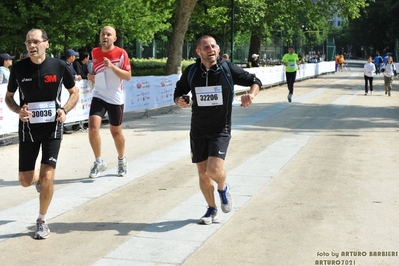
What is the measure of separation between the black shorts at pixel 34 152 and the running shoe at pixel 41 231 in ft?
1.75

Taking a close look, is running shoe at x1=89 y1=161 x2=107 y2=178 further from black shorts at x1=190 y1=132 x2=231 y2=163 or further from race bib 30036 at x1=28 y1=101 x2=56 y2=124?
race bib 30036 at x1=28 y1=101 x2=56 y2=124

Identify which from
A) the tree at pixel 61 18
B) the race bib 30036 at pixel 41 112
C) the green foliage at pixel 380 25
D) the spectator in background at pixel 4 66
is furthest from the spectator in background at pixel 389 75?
the green foliage at pixel 380 25

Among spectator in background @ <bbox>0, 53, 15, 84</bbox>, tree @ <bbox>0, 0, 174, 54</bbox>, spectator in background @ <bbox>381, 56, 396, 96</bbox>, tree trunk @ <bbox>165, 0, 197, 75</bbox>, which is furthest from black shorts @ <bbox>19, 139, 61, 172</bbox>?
spectator in background @ <bbox>381, 56, 396, 96</bbox>

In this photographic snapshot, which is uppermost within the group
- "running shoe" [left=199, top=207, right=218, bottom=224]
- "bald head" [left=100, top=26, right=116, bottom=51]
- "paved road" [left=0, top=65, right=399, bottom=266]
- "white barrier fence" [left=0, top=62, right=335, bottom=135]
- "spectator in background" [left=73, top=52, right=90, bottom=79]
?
"bald head" [left=100, top=26, right=116, bottom=51]

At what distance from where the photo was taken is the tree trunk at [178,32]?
29.6 m

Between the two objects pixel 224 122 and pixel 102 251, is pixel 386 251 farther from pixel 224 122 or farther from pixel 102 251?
pixel 102 251

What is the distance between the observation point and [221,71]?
6.93 meters

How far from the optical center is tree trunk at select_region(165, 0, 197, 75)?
29578mm

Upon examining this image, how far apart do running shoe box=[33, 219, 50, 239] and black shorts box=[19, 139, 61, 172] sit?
1.75ft

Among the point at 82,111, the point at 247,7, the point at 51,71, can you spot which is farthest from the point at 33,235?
the point at 247,7

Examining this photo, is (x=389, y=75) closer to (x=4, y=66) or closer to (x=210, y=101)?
(x=4, y=66)

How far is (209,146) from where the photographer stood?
23.0 ft

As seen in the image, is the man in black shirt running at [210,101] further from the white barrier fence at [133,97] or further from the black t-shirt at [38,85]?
the white barrier fence at [133,97]

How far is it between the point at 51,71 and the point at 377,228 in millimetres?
3499
